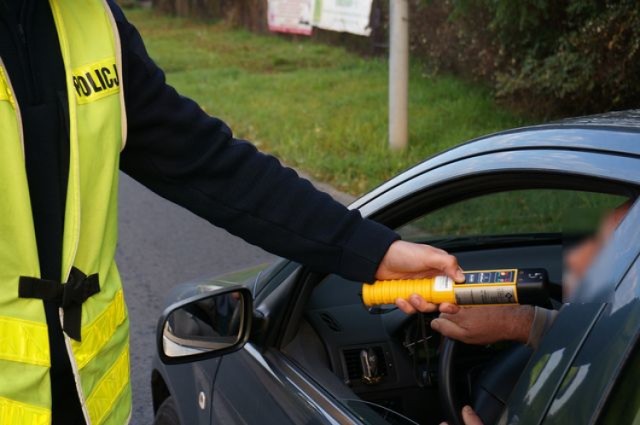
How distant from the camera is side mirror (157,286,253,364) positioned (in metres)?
2.44

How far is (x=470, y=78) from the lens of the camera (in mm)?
11805

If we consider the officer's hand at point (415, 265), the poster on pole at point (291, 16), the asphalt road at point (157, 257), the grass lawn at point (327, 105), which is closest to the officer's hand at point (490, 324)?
the officer's hand at point (415, 265)

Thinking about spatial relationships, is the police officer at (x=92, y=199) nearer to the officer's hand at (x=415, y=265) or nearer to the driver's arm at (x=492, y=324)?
the officer's hand at (x=415, y=265)

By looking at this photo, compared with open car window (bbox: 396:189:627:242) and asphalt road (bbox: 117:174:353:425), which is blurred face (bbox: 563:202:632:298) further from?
asphalt road (bbox: 117:174:353:425)

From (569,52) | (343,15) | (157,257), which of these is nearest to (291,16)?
(343,15)

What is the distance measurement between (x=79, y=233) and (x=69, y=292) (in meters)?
0.11

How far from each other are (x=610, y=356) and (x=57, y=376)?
3.34ft

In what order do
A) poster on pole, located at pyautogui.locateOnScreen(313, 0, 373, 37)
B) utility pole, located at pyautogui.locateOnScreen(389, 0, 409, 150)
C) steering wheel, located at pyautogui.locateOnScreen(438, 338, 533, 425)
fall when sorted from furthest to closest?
poster on pole, located at pyautogui.locateOnScreen(313, 0, 373, 37), utility pole, located at pyautogui.locateOnScreen(389, 0, 409, 150), steering wheel, located at pyautogui.locateOnScreen(438, 338, 533, 425)

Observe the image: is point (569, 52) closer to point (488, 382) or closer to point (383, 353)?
point (383, 353)

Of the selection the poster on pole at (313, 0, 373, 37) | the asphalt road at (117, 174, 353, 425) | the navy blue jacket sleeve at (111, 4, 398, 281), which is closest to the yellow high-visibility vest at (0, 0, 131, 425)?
the navy blue jacket sleeve at (111, 4, 398, 281)

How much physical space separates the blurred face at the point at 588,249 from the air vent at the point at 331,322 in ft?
2.46

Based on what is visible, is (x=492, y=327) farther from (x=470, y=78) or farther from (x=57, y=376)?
(x=470, y=78)

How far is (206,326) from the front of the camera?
268cm

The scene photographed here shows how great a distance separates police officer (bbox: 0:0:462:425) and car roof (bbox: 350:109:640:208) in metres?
0.21
